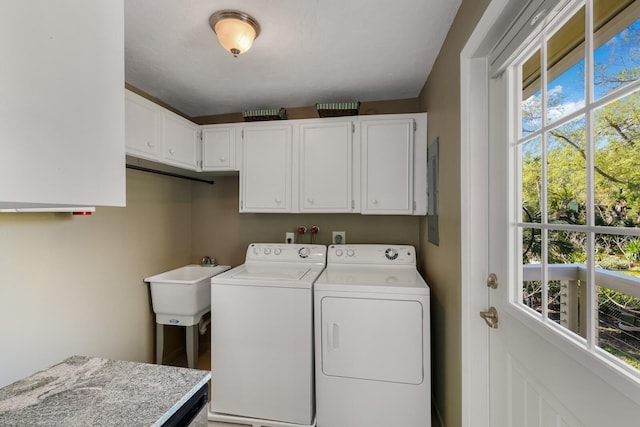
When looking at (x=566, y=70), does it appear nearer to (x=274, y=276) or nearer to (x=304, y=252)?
(x=274, y=276)

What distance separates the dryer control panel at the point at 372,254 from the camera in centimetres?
223

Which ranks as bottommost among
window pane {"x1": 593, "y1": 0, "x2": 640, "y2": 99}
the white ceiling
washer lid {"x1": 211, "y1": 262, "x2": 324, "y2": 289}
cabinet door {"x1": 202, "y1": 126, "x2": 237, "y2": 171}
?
washer lid {"x1": 211, "y1": 262, "x2": 324, "y2": 289}

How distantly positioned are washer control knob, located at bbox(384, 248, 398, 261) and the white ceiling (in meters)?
1.36

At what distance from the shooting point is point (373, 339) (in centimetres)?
167

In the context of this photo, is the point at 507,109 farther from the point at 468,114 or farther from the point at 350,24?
the point at 350,24

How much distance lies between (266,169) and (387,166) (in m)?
1.02

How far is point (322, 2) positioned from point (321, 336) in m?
1.89

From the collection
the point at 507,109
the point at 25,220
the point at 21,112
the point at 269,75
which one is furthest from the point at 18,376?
the point at 507,109

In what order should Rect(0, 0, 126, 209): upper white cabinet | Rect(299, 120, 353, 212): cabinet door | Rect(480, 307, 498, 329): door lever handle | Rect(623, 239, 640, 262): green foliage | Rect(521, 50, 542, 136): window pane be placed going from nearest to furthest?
Rect(0, 0, 126, 209): upper white cabinet
Rect(623, 239, 640, 262): green foliage
Rect(521, 50, 542, 136): window pane
Rect(480, 307, 498, 329): door lever handle
Rect(299, 120, 353, 212): cabinet door

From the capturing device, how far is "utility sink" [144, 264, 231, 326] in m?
2.12

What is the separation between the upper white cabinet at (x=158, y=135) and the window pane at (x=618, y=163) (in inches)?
86.7

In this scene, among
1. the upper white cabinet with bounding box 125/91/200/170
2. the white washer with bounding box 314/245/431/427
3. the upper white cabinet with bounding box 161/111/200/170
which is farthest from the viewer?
the upper white cabinet with bounding box 161/111/200/170

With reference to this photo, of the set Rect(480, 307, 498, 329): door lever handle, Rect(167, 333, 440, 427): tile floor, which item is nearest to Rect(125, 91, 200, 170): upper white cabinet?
Rect(167, 333, 440, 427): tile floor

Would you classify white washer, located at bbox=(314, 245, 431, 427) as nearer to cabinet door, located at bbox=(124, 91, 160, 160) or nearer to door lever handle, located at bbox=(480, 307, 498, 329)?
door lever handle, located at bbox=(480, 307, 498, 329)
